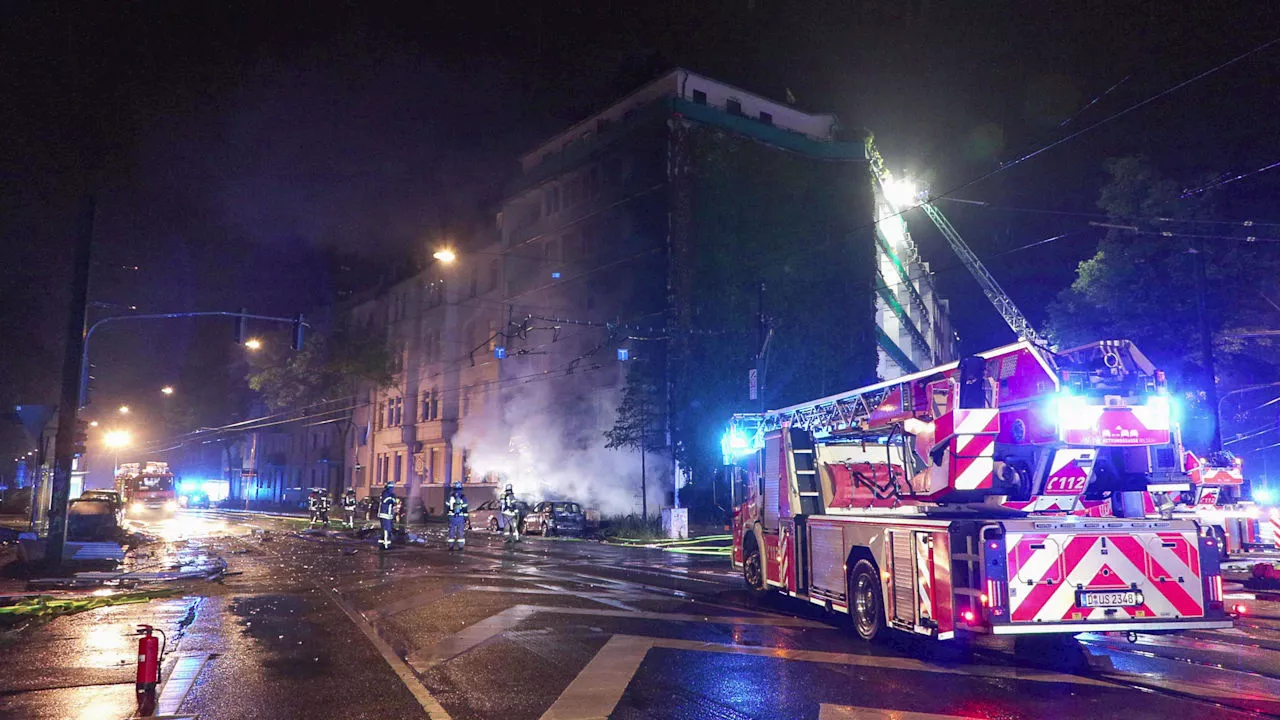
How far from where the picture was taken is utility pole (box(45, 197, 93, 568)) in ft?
59.2

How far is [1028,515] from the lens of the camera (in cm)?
875

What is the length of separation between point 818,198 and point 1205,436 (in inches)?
830

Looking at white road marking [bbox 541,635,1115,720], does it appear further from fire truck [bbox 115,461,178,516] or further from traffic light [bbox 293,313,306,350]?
fire truck [bbox 115,461,178,516]

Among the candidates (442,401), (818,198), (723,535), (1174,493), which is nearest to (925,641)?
(1174,493)

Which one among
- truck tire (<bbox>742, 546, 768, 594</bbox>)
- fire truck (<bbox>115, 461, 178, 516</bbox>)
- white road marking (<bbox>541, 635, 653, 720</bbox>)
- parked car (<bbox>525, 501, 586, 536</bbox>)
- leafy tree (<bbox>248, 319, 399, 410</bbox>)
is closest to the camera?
→ white road marking (<bbox>541, 635, 653, 720</bbox>)

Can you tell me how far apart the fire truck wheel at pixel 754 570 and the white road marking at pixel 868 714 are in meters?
6.79

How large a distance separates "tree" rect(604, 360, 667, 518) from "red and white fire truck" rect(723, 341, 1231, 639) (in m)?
23.3

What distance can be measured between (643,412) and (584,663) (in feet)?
84.3

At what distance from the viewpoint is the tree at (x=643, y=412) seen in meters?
34.1

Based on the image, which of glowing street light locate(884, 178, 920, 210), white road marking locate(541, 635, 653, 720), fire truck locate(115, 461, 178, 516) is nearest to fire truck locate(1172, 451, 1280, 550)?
white road marking locate(541, 635, 653, 720)

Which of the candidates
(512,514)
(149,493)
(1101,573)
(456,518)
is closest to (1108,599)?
(1101,573)

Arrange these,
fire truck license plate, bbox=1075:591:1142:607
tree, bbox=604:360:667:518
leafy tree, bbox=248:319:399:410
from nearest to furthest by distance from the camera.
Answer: fire truck license plate, bbox=1075:591:1142:607
tree, bbox=604:360:667:518
leafy tree, bbox=248:319:399:410

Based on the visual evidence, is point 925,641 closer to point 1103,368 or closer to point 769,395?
point 1103,368

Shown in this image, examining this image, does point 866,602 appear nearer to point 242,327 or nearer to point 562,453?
point 242,327
